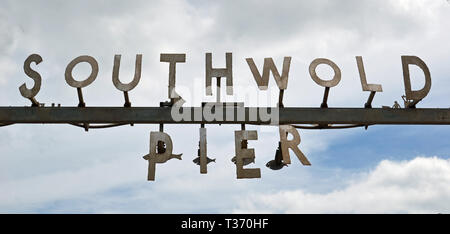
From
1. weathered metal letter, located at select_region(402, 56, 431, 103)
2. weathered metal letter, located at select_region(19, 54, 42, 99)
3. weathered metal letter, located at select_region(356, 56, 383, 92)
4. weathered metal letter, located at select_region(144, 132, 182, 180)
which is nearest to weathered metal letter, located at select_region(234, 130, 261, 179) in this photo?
weathered metal letter, located at select_region(144, 132, 182, 180)

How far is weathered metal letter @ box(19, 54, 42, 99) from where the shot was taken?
10.6m

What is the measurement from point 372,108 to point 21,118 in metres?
6.43

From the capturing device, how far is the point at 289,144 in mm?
10570

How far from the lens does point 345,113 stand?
1058cm

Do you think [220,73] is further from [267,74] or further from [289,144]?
[289,144]

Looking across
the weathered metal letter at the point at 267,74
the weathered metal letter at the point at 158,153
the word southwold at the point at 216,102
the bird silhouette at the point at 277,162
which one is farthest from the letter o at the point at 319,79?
the weathered metal letter at the point at 158,153

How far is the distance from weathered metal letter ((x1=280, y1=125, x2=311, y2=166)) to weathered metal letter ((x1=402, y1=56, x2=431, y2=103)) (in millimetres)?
2255

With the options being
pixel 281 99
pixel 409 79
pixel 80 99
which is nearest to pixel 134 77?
pixel 80 99

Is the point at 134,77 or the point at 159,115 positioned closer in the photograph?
the point at 159,115

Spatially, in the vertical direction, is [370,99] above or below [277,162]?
above

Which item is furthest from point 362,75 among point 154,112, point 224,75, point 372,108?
point 154,112

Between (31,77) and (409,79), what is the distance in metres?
7.06
